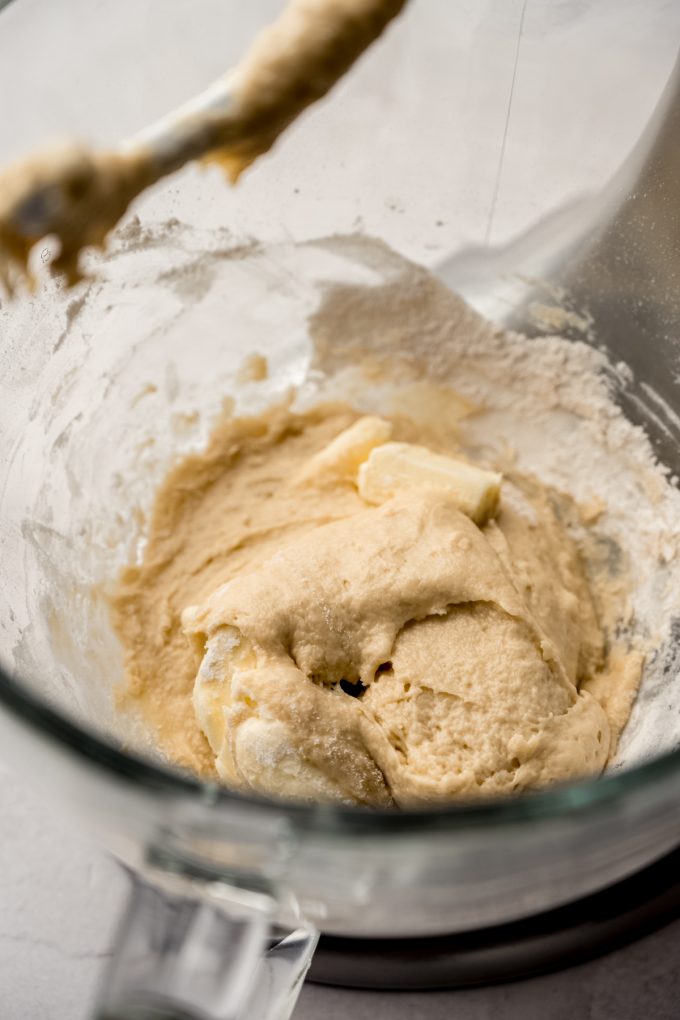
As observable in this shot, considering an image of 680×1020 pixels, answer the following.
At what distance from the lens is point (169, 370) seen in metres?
1.26

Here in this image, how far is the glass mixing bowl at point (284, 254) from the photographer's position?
40.2 inches

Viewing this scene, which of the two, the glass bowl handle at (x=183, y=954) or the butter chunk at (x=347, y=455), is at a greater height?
the glass bowl handle at (x=183, y=954)

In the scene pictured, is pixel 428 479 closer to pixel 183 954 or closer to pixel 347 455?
pixel 347 455

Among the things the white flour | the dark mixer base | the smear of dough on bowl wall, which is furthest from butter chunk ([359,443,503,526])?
the dark mixer base

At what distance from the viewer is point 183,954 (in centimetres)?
74

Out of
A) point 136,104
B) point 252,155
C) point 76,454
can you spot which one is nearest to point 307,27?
point 252,155

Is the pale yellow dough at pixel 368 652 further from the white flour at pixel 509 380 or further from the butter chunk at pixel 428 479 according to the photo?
the white flour at pixel 509 380

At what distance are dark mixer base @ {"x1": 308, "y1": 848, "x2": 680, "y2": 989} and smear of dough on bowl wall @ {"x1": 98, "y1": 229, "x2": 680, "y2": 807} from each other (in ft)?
0.41

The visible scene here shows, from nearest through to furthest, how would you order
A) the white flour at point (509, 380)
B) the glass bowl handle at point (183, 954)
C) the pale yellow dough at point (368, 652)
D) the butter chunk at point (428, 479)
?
the glass bowl handle at point (183, 954) < the pale yellow dough at point (368, 652) < the butter chunk at point (428, 479) < the white flour at point (509, 380)

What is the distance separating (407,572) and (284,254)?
0.44 meters

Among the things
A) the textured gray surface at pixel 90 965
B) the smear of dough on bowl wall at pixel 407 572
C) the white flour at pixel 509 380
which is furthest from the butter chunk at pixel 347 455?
the textured gray surface at pixel 90 965

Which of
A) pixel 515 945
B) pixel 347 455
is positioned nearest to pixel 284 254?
pixel 347 455

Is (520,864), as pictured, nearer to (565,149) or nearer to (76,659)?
(76,659)

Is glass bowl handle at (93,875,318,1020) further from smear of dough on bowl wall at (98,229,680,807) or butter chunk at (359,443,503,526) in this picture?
butter chunk at (359,443,503,526)
